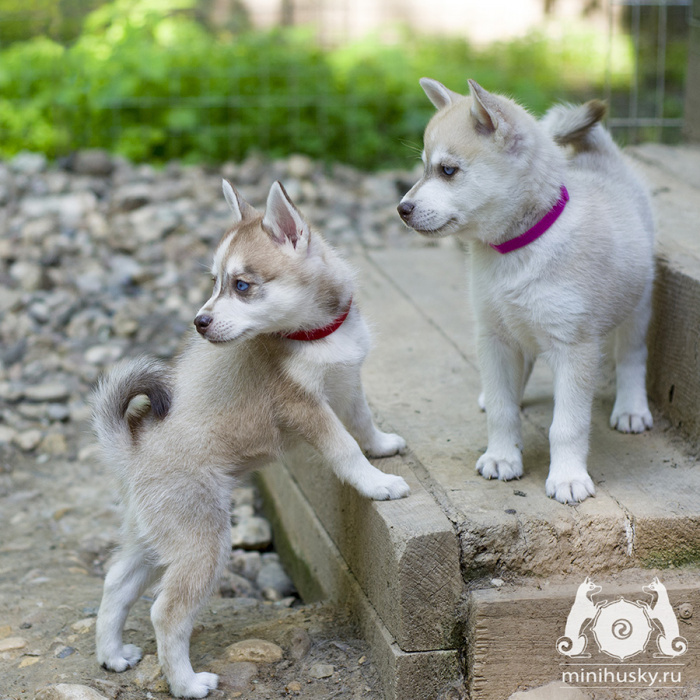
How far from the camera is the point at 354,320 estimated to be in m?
3.22

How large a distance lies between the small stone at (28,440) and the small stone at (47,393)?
33 cm

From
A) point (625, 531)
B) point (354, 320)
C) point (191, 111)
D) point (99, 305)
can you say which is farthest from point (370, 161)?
point (625, 531)

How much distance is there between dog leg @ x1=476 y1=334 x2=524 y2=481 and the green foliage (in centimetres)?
550

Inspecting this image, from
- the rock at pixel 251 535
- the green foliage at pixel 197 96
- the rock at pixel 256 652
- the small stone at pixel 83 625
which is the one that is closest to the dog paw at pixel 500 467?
the rock at pixel 256 652

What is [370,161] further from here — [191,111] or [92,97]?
[92,97]

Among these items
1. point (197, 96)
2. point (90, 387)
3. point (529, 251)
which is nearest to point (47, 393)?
point (90, 387)

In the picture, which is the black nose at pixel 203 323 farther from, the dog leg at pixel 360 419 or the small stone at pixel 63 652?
the small stone at pixel 63 652

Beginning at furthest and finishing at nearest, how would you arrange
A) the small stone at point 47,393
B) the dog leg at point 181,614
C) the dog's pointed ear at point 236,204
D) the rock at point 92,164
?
1. the rock at point 92,164
2. the small stone at point 47,393
3. the dog's pointed ear at point 236,204
4. the dog leg at point 181,614

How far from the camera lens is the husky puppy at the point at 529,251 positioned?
2977mm

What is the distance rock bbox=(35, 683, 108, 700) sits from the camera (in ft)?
8.99

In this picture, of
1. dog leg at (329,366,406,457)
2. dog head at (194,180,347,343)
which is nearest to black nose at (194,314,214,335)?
dog head at (194,180,347,343)

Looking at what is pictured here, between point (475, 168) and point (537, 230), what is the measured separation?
0.29 meters

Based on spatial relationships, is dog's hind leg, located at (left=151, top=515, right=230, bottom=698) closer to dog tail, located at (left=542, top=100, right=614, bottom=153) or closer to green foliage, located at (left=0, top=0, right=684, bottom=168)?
dog tail, located at (left=542, top=100, right=614, bottom=153)

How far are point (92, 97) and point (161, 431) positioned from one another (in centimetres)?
613
